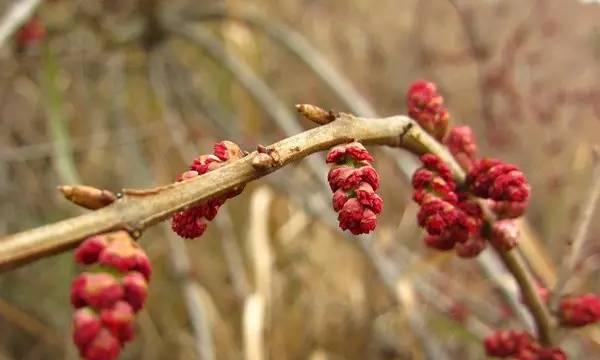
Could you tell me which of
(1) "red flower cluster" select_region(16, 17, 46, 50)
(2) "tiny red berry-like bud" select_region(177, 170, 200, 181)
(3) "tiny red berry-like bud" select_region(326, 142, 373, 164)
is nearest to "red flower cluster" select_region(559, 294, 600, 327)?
(3) "tiny red berry-like bud" select_region(326, 142, 373, 164)

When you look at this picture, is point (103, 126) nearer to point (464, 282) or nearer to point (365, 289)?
point (365, 289)

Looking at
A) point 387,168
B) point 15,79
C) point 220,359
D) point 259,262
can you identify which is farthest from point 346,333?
point 15,79

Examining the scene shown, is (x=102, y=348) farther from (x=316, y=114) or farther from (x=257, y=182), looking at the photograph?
(x=257, y=182)

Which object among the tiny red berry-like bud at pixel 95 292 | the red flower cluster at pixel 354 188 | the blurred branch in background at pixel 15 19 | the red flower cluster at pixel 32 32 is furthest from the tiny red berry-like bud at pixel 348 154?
the red flower cluster at pixel 32 32

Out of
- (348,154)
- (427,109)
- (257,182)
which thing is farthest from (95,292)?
(257,182)

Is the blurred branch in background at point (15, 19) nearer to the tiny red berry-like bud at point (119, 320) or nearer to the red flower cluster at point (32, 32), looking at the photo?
the red flower cluster at point (32, 32)

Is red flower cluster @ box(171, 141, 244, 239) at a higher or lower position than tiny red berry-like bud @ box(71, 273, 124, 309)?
higher

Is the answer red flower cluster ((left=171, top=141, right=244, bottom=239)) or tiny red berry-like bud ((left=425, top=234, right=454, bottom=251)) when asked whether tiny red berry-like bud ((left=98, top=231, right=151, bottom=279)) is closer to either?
red flower cluster ((left=171, top=141, right=244, bottom=239))
